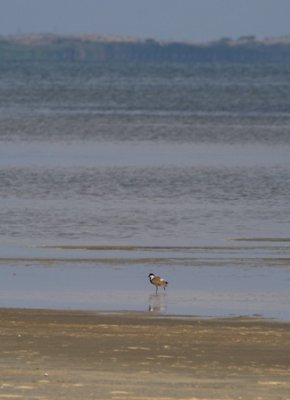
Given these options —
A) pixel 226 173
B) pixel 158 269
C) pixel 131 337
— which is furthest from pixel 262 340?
pixel 226 173

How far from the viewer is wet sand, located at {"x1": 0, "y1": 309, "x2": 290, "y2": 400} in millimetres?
9852

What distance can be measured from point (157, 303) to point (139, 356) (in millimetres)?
3858

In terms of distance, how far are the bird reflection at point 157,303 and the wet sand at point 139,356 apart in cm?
46

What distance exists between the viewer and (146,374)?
1049 cm

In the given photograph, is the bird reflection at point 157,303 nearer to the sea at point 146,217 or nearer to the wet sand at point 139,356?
the sea at point 146,217

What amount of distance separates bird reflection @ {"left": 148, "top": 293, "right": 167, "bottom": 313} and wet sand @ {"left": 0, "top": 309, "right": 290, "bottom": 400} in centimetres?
46

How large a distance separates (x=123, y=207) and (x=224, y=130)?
27.3 m

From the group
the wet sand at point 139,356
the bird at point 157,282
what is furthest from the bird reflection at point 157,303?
the wet sand at point 139,356

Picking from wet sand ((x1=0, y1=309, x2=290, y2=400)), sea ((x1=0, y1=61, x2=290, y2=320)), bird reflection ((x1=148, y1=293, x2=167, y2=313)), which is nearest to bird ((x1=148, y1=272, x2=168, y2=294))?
sea ((x1=0, y1=61, x2=290, y2=320))

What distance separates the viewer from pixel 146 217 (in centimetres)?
2464

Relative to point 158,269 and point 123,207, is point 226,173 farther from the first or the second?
point 158,269

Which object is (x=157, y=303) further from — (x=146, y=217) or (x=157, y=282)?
(x=146, y=217)

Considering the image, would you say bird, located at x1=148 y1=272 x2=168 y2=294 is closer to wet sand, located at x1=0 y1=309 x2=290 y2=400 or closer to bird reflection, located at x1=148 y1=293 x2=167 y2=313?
bird reflection, located at x1=148 y1=293 x2=167 y2=313

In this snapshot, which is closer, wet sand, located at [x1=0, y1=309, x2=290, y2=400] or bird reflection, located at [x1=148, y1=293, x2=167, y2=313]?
wet sand, located at [x1=0, y1=309, x2=290, y2=400]
